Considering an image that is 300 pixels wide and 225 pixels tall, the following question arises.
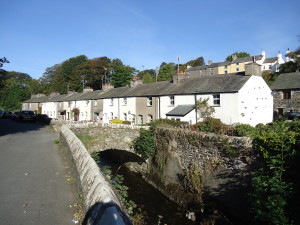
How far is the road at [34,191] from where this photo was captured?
4.36 meters

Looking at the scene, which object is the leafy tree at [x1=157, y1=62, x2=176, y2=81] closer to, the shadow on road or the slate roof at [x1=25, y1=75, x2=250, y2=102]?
the slate roof at [x1=25, y1=75, x2=250, y2=102]

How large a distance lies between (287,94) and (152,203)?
2988 cm

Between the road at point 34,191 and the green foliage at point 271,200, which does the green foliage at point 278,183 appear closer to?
the green foliage at point 271,200

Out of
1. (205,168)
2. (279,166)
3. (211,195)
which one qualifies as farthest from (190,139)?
(279,166)

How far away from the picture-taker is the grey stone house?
31745 mm

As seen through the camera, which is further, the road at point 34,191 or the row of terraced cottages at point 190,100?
the row of terraced cottages at point 190,100

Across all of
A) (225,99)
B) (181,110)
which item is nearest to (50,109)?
(181,110)

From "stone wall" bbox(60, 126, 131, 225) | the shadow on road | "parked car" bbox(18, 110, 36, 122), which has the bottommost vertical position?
the shadow on road

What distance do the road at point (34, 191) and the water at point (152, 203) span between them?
187 inches

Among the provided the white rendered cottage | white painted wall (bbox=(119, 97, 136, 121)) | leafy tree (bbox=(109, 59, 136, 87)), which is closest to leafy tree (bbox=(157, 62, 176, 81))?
leafy tree (bbox=(109, 59, 136, 87))

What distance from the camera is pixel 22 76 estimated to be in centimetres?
10462

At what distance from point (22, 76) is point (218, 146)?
11556cm

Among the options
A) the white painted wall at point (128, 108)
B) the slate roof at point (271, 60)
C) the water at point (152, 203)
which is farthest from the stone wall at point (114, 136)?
the slate roof at point (271, 60)

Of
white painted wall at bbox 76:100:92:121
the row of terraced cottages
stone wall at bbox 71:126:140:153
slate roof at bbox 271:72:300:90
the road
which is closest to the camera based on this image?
the road
